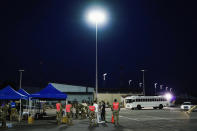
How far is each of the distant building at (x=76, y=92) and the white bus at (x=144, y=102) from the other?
1778 cm

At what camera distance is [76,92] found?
63906mm

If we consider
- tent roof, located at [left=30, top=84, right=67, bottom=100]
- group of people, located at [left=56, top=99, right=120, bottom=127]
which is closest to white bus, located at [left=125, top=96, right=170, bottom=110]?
tent roof, located at [left=30, top=84, right=67, bottom=100]

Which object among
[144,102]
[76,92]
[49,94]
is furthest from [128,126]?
[76,92]

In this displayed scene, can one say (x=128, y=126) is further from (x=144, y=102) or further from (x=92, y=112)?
(x=144, y=102)

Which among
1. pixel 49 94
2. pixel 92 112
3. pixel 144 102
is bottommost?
pixel 144 102

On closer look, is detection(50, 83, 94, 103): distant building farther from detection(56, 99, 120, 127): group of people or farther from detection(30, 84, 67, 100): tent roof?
detection(56, 99, 120, 127): group of people

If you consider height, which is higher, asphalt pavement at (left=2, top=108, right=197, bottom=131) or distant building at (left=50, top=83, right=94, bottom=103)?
distant building at (left=50, top=83, right=94, bottom=103)

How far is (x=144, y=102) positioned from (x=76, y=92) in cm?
2677

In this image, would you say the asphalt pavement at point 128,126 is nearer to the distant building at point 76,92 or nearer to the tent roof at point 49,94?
the tent roof at point 49,94

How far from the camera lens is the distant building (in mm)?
62344

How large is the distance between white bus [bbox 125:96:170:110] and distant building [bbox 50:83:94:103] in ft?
58.3

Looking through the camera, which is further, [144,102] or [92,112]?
[144,102]

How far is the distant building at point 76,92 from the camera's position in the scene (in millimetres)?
62344

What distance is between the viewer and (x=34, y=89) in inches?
2719
